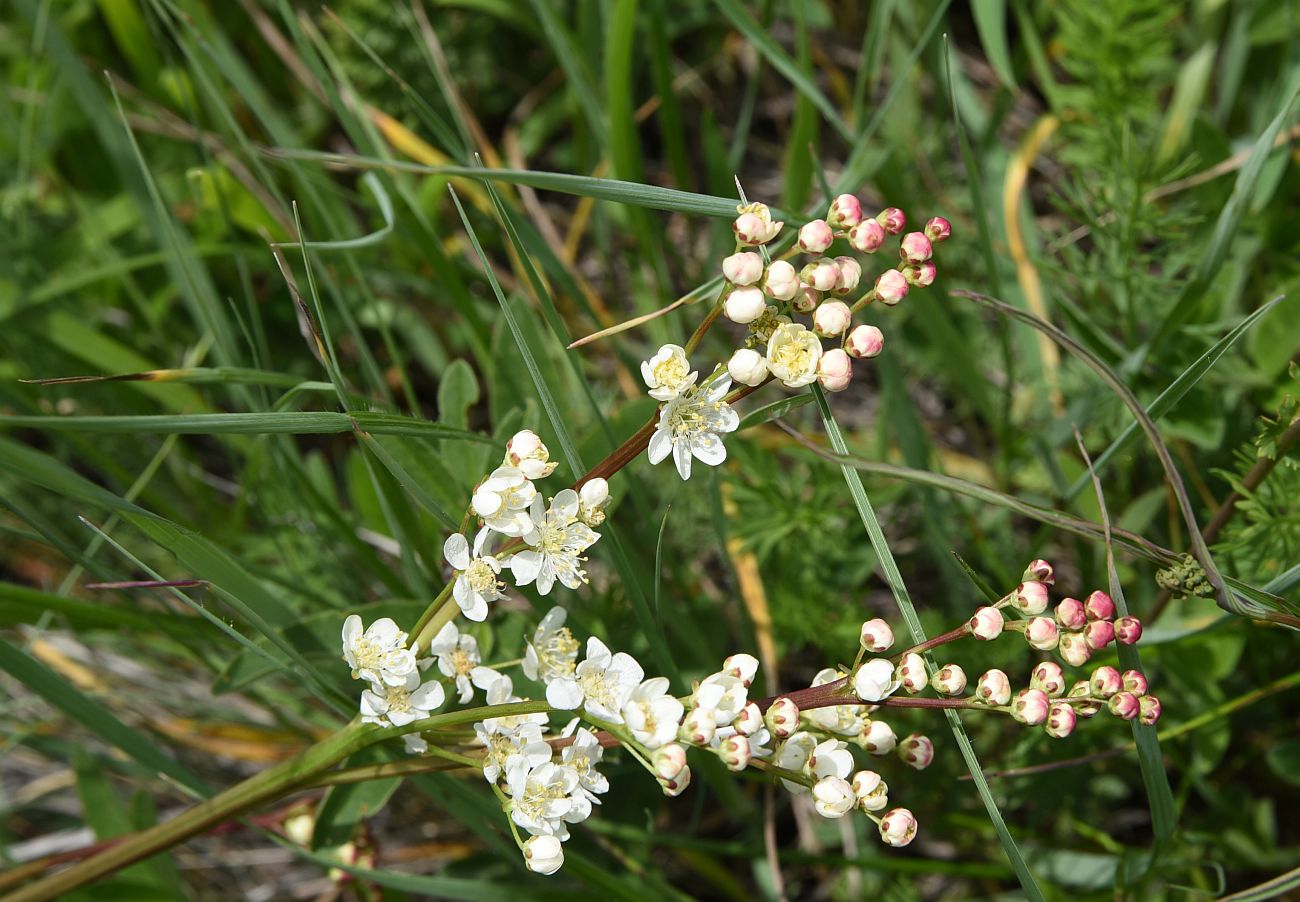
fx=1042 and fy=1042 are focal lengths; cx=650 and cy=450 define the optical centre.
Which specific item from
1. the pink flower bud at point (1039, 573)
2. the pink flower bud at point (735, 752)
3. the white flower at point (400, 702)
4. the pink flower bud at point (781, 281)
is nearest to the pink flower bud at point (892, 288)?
the pink flower bud at point (781, 281)

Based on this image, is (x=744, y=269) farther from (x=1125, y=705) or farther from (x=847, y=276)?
(x=1125, y=705)

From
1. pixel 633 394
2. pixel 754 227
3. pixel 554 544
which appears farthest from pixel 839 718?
pixel 633 394

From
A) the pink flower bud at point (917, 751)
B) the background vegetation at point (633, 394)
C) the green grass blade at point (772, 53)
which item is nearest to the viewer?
the pink flower bud at point (917, 751)

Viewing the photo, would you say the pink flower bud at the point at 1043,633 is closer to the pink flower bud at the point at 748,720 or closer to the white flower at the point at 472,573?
the pink flower bud at the point at 748,720

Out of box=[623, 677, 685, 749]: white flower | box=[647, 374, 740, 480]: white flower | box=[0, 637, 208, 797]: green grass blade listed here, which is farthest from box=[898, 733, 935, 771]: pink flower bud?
box=[0, 637, 208, 797]: green grass blade

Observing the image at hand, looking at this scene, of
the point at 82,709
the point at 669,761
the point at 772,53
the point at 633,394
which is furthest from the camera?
the point at 633,394

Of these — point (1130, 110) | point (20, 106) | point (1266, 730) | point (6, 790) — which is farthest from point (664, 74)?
point (6, 790)
